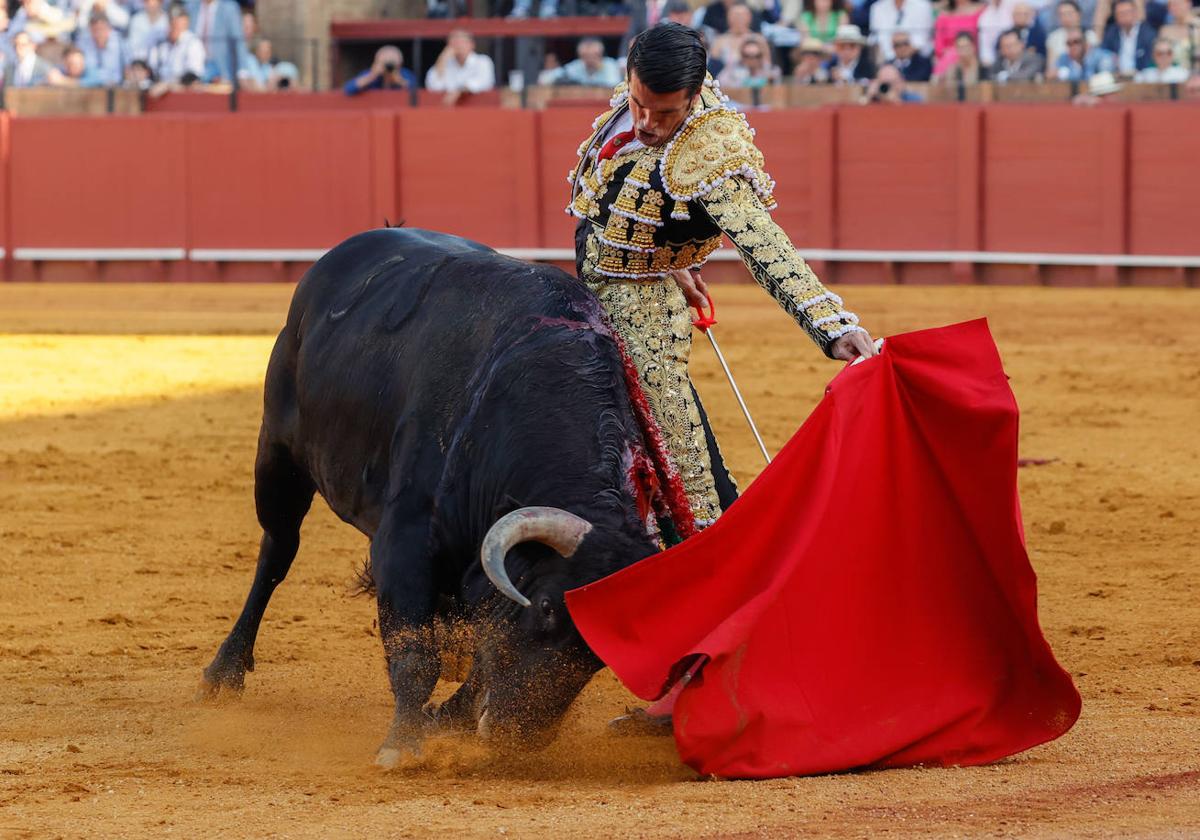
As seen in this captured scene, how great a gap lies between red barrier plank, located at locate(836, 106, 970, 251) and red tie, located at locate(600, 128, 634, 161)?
8.34 meters

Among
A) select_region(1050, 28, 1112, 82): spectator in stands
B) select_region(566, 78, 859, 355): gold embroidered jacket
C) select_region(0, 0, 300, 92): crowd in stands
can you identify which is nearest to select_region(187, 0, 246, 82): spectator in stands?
select_region(0, 0, 300, 92): crowd in stands

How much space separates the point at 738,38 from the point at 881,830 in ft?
31.9

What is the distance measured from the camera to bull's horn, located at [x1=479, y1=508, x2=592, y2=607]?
8.70ft

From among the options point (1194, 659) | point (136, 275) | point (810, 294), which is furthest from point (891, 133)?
point (810, 294)

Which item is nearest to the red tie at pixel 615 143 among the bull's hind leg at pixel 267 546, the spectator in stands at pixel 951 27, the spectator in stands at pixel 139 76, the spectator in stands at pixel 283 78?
the bull's hind leg at pixel 267 546

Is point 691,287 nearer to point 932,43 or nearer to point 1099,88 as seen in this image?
point 1099,88

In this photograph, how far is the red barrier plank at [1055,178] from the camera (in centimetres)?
1079

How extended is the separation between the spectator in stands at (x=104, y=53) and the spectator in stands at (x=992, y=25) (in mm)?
6007

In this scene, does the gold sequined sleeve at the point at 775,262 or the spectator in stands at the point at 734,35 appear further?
the spectator in stands at the point at 734,35

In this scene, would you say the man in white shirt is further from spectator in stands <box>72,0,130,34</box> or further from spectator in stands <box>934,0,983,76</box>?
spectator in stands <box>72,0,130,34</box>

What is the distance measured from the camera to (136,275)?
12719mm

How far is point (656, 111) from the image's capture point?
299 centimetres

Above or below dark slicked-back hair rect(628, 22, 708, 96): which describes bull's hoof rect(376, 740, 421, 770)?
below

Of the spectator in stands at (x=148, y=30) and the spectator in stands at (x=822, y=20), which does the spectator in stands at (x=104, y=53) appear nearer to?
the spectator in stands at (x=148, y=30)
